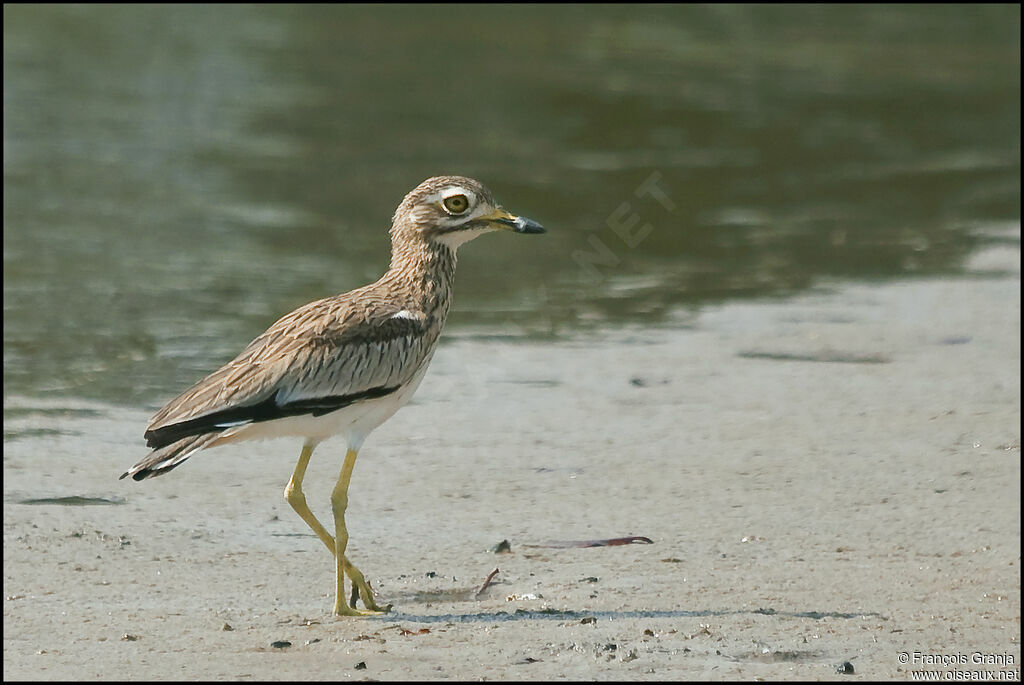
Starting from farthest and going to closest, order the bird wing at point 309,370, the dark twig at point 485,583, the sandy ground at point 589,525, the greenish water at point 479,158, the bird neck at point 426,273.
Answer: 1. the greenish water at point 479,158
2. the bird neck at point 426,273
3. the dark twig at point 485,583
4. the bird wing at point 309,370
5. the sandy ground at point 589,525

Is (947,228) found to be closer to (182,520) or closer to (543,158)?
(543,158)

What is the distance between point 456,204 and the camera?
696cm

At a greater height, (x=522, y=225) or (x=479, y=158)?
(x=479, y=158)

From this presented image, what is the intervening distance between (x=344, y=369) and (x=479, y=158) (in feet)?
30.4

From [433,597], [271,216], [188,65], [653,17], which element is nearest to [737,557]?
[433,597]

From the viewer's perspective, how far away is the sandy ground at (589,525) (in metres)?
5.80

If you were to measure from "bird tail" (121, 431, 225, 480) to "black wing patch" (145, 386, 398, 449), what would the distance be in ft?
0.07

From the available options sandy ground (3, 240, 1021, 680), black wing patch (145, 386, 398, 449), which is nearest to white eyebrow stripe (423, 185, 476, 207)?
black wing patch (145, 386, 398, 449)

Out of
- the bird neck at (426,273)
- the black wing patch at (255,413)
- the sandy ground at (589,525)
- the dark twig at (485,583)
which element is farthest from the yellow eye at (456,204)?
the dark twig at (485,583)

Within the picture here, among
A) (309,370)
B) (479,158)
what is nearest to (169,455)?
(309,370)

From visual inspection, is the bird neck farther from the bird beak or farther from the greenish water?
the greenish water

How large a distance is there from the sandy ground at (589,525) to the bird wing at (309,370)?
0.71 m

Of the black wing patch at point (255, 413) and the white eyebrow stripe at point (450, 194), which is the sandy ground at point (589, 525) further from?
the white eyebrow stripe at point (450, 194)

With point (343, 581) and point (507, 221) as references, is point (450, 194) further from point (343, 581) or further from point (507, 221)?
point (343, 581)
